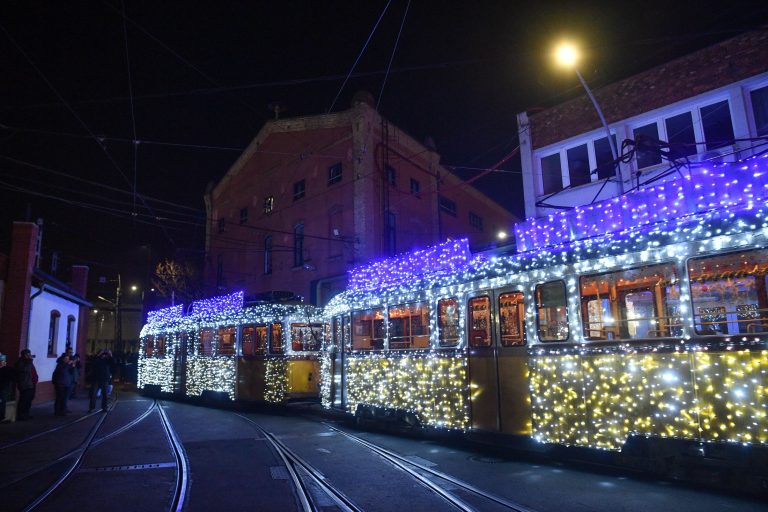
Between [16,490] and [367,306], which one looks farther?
[367,306]

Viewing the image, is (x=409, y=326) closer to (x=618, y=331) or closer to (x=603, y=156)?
(x=618, y=331)

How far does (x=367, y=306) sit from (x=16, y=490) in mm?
6108

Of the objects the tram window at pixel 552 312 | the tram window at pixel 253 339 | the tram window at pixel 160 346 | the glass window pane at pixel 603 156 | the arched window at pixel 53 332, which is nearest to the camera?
the tram window at pixel 552 312

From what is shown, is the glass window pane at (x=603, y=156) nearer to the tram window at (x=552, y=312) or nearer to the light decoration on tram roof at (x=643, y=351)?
the light decoration on tram roof at (x=643, y=351)

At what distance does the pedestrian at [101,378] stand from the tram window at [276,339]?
509 centimetres

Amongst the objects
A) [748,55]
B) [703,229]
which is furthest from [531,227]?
[748,55]

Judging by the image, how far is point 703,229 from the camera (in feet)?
17.7

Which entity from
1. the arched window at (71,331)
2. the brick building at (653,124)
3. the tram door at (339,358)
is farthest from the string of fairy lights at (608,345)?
the arched window at (71,331)

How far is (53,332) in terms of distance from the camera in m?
18.9

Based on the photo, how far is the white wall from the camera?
1648 cm

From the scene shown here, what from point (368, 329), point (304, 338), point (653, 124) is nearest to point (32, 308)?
point (304, 338)

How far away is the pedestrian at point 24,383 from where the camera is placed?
1230 cm

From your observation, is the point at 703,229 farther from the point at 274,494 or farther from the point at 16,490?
the point at 16,490

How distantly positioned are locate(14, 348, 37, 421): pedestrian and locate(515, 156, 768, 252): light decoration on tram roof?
12167 mm
